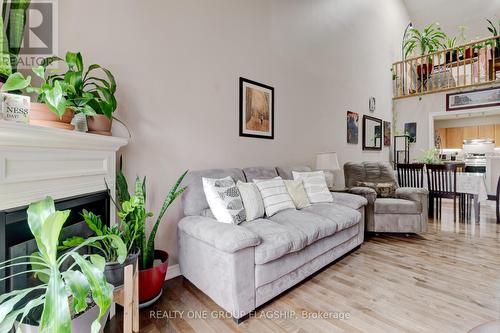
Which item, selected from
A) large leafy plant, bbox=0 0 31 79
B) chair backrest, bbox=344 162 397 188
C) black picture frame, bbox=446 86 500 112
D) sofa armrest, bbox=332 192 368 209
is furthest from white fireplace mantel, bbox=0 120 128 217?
black picture frame, bbox=446 86 500 112

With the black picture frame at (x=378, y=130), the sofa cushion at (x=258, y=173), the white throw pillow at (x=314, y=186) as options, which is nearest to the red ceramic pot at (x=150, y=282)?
the sofa cushion at (x=258, y=173)

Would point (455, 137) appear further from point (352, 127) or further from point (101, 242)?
point (101, 242)

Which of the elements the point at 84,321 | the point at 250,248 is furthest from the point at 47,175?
the point at 250,248

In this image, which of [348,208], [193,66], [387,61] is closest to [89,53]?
[193,66]

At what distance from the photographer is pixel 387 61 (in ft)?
19.4

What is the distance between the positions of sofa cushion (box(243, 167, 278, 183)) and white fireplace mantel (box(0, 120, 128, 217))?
1314 millimetres

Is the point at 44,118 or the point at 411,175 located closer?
the point at 44,118

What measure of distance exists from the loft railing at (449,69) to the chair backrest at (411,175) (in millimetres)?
2730

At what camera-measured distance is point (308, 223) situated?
2.12 meters

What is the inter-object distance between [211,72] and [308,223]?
1801 millimetres

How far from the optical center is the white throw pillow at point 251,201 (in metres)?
2.22

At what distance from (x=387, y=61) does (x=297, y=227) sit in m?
5.71

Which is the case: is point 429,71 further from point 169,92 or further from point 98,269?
point 98,269

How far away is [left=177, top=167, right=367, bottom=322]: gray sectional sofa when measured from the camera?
1.61 m
